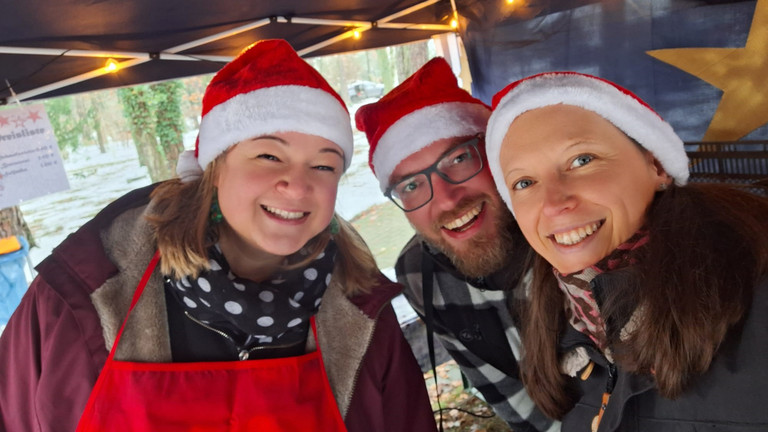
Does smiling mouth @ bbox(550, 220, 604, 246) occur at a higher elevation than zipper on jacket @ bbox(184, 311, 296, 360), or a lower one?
higher

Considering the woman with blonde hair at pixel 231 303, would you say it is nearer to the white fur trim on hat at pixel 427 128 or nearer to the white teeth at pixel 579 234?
the white fur trim on hat at pixel 427 128

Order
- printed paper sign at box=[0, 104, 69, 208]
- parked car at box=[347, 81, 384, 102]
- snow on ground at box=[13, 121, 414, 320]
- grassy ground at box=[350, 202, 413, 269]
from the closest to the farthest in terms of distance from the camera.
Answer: printed paper sign at box=[0, 104, 69, 208], snow on ground at box=[13, 121, 414, 320], grassy ground at box=[350, 202, 413, 269], parked car at box=[347, 81, 384, 102]

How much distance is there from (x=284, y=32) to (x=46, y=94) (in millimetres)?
1427

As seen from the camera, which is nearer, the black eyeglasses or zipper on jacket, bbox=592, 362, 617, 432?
zipper on jacket, bbox=592, 362, 617, 432

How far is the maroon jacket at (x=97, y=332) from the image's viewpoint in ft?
4.70

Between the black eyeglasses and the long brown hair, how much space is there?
0.77 metres

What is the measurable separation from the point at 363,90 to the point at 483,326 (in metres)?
6.63

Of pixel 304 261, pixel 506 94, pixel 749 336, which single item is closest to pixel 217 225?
pixel 304 261

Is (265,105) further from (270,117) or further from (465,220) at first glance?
(465,220)

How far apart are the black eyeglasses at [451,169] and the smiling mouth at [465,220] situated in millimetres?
121

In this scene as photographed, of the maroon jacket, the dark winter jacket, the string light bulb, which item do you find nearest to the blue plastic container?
the string light bulb

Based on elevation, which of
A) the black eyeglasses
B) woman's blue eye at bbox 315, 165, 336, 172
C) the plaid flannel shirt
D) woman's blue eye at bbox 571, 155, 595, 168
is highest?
woman's blue eye at bbox 315, 165, 336, 172

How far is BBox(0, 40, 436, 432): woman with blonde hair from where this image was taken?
1.45 meters

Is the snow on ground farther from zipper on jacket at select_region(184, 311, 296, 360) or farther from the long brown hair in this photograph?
the long brown hair
